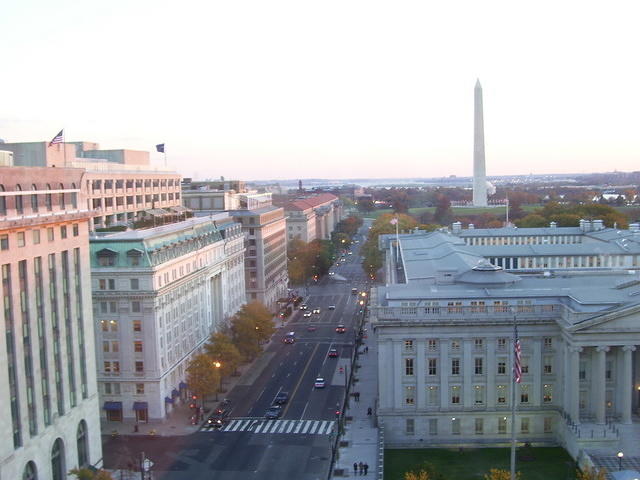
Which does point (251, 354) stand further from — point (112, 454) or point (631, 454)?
point (631, 454)

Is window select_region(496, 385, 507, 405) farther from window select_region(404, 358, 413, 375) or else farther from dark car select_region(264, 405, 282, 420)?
dark car select_region(264, 405, 282, 420)

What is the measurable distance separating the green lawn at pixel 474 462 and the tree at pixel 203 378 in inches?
750

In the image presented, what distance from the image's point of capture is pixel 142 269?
69875 millimetres

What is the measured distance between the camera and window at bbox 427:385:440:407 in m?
63.8

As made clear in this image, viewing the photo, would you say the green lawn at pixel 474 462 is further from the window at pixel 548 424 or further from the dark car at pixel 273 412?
the dark car at pixel 273 412

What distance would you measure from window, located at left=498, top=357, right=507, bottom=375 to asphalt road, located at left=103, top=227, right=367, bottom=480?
52.3 ft

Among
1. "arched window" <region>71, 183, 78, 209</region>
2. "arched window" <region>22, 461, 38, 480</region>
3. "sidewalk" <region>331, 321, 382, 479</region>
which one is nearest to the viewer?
"arched window" <region>22, 461, 38, 480</region>

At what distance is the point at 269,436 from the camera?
216ft

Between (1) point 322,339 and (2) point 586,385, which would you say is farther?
(1) point 322,339

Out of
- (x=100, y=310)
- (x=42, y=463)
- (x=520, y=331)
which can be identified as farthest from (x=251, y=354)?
(x=42, y=463)

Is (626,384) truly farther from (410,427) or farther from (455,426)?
(410,427)

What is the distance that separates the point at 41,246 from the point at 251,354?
45.2 m

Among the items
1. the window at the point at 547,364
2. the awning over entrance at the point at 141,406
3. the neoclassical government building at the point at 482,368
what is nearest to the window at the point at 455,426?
the neoclassical government building at the point at 482,368

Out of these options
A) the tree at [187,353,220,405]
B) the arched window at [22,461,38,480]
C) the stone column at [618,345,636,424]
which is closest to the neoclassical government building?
the stone column at [618,345,636,424]
